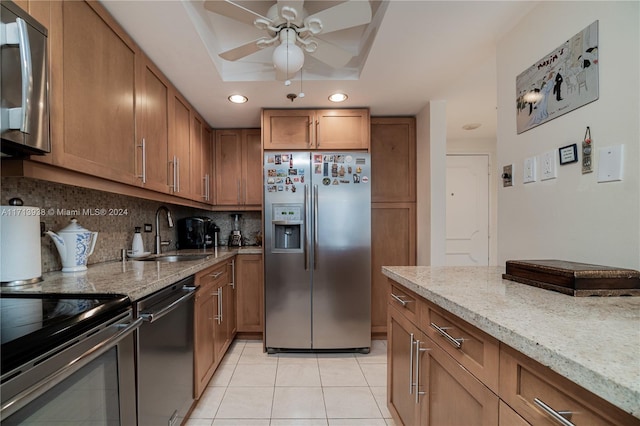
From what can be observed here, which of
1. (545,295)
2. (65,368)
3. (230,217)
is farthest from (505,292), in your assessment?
(230,217)

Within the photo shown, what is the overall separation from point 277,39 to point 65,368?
1605 mm

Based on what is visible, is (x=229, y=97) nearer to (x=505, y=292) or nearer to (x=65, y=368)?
(x=65, y=368)

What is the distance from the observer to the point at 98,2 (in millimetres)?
1300

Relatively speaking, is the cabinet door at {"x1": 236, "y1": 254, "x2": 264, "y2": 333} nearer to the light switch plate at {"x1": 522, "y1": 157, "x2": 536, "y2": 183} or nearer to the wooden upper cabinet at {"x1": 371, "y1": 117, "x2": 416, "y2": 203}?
the wooden upper cabinet at {"x1": 371, "y1": 117, "x2": 416, "y2": 203}

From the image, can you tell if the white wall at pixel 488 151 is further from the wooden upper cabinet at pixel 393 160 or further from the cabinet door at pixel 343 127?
the cabinet door at pixel 343 127

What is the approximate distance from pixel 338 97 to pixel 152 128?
4.74ft

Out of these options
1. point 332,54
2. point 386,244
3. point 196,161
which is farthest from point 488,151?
point 196,161

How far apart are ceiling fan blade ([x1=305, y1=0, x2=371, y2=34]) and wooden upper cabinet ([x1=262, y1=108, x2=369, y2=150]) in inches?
46.3

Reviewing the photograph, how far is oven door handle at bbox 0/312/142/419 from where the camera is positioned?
599 mm

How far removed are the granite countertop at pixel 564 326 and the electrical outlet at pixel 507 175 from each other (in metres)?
0.72

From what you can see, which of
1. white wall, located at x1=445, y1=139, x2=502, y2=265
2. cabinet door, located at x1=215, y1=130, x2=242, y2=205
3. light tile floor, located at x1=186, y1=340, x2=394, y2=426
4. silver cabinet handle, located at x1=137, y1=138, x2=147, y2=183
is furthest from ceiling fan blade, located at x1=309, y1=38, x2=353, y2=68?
white wall, located at x1=445, y1=139, x2=502, y2=265

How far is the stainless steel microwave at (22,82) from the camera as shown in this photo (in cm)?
82

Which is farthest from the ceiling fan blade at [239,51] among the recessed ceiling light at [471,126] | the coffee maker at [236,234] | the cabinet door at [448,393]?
the recessed ceiling light at [471,126]

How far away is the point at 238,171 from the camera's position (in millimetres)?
3080
